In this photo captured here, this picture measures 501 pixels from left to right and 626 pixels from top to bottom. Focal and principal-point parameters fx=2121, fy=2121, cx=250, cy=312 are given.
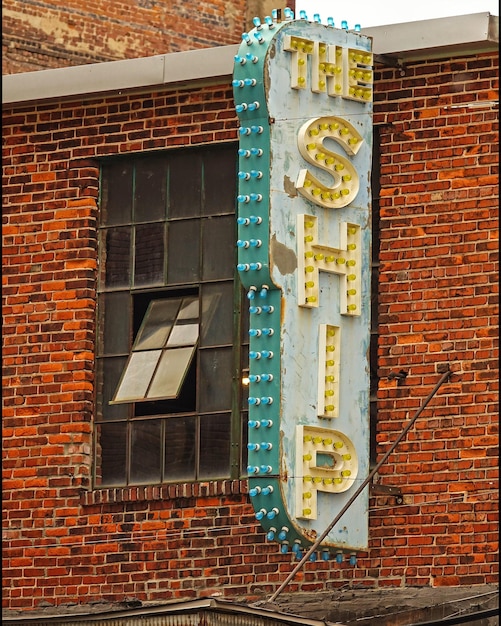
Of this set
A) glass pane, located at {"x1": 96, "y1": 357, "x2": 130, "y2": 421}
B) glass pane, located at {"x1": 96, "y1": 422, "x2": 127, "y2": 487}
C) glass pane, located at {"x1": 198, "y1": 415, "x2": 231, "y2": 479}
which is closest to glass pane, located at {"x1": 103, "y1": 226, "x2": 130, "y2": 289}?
glass pane, located at {"x1": 96, "y1": 357, "x2": 130, "y2": 421}

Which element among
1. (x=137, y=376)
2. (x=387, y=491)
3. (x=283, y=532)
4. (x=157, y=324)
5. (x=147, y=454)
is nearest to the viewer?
(x=283, y=532)

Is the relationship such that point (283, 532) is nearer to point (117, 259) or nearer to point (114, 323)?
point (114, 323)

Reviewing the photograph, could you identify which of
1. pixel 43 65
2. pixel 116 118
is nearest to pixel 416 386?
pixel 116 118

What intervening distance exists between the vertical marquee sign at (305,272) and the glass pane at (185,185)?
1612 mm

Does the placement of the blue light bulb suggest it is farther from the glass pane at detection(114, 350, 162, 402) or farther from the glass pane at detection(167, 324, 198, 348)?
the glass pane at detection(167, 324, 198, 348)

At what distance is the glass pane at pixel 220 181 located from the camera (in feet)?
57.0

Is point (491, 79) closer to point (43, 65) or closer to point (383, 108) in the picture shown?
point (383, 108)

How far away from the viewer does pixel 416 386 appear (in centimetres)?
1627

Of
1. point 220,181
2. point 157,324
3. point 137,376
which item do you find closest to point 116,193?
point 220,181

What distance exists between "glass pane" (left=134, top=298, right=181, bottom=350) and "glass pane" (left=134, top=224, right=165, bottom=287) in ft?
0.65

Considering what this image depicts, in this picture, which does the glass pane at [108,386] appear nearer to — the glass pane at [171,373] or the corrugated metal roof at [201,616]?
the glass pane at [171,373]

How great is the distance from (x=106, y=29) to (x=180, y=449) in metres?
11.4

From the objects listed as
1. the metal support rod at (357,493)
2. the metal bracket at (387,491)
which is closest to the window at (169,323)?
the metal bracket at (387,491)

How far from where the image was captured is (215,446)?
17.1 m
